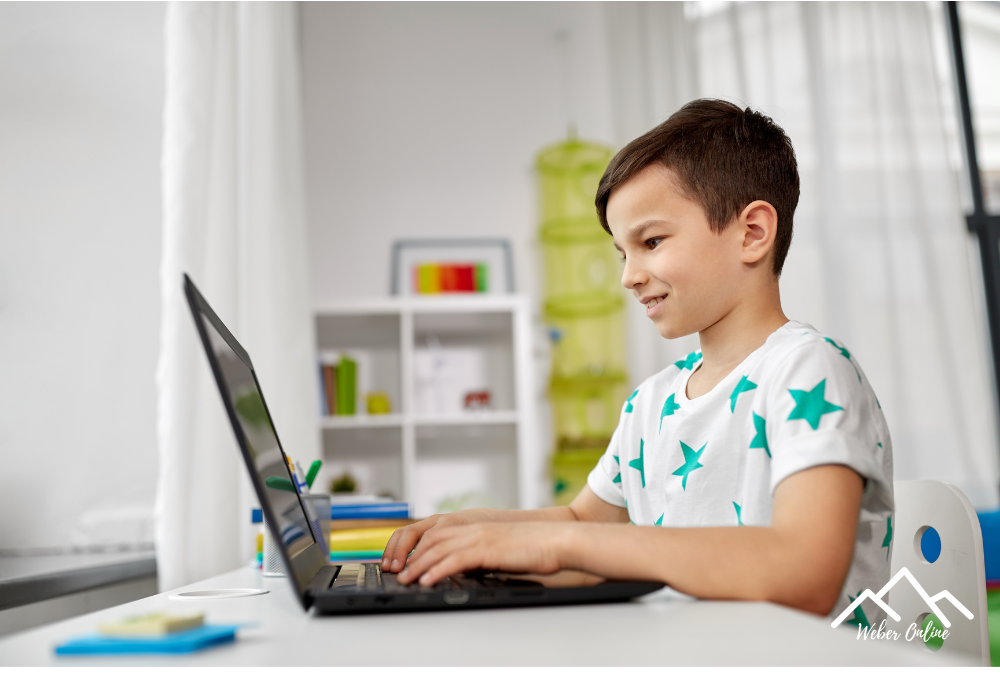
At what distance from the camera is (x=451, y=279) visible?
2.76 m

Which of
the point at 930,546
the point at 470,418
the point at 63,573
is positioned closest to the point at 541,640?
the point at 930,546

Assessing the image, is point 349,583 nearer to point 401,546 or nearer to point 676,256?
point 401,546

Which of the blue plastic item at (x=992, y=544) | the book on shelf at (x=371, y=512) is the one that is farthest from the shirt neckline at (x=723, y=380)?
the blue plastic item at (x=992, y=544)

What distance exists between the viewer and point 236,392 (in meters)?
0.51

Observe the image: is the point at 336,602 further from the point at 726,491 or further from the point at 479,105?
the point at 479,105

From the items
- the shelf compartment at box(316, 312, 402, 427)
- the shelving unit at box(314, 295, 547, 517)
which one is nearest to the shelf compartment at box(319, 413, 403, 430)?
the shelving unit at box(314, 295, 547, 517)

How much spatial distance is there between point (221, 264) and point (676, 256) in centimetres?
83

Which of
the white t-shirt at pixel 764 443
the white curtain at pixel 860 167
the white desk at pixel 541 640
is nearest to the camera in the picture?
the white desk at pixel 541 640

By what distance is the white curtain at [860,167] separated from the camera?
2.73 meters

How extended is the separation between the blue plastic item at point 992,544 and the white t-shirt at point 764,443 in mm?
1706

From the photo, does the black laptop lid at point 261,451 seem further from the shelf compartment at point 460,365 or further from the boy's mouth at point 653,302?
the shelf compartment at point 460,365

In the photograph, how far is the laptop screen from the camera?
0.47 m

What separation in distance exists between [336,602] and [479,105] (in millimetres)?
2828

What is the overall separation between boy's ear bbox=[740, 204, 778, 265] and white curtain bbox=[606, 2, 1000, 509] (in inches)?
75.7
